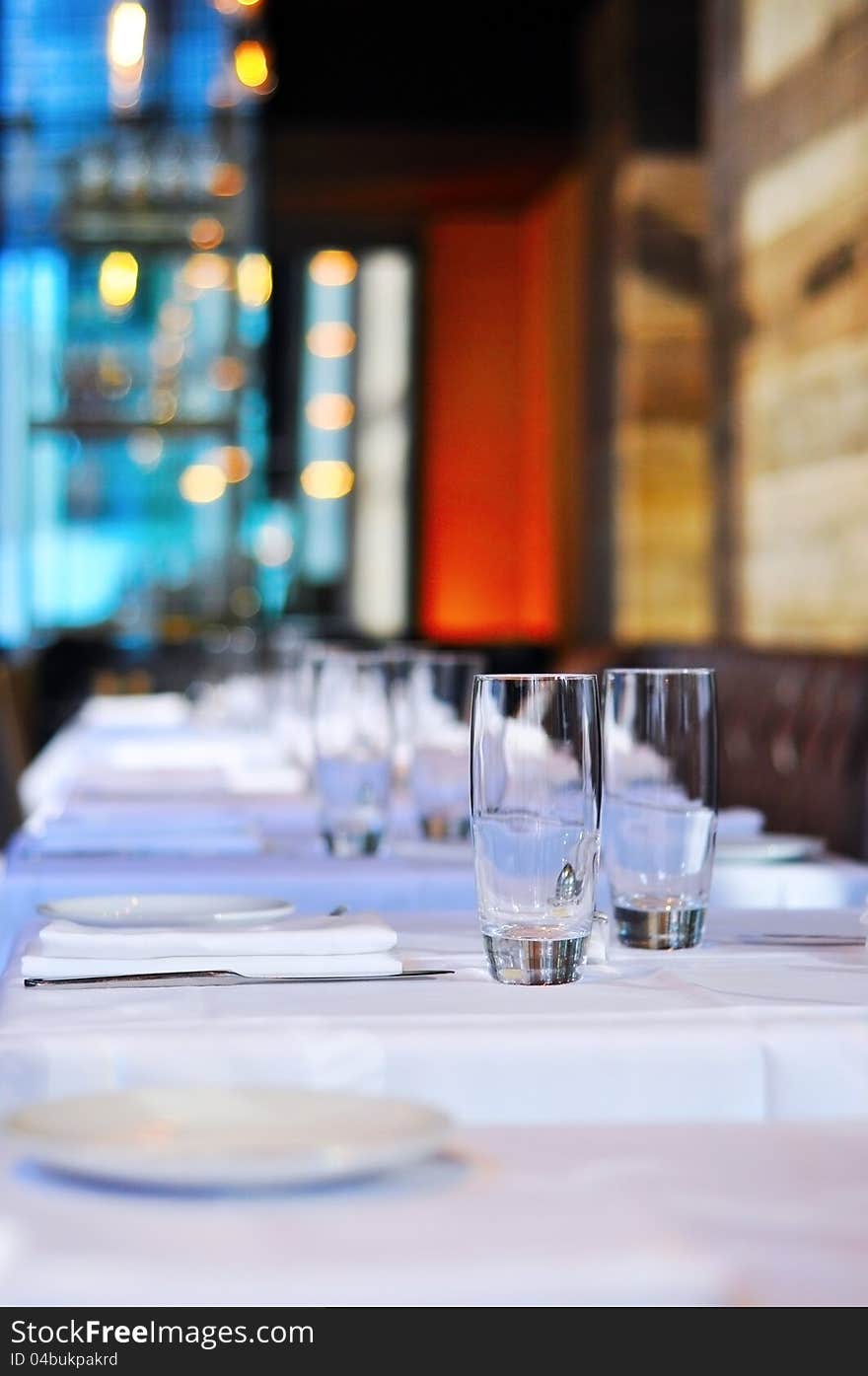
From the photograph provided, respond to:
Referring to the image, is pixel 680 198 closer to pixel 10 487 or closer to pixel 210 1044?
pixel 10 487

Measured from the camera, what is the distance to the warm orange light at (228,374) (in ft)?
25.9

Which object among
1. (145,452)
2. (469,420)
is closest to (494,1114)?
(145,452)

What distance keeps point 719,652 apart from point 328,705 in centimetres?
241

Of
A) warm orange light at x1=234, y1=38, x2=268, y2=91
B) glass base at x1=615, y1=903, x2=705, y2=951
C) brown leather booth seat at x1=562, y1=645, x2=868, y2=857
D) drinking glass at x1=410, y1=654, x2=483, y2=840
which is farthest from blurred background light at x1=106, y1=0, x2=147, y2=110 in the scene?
glass base at x1=615, y1=903, x2=705, y2=951

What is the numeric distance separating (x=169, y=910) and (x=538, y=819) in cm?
28

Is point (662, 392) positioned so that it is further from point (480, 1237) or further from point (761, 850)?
point (480, 1237)

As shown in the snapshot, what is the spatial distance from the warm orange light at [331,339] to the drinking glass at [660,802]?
28.4ft

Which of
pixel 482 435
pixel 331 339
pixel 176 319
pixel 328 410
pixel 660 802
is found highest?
pixel 331 339

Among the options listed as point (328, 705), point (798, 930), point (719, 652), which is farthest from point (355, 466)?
point (798, 930)

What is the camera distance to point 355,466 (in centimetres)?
972

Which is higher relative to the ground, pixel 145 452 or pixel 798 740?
pixel 145 452

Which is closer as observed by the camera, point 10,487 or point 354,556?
point 10,487

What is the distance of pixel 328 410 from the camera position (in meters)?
9.80

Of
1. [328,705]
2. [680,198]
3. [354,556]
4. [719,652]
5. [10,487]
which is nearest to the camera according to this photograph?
[328,705]
